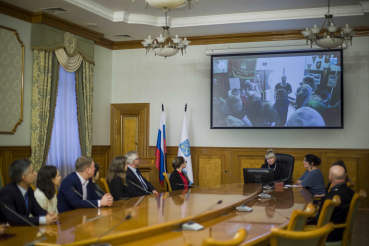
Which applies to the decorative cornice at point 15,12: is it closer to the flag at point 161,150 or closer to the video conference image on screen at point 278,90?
the flag at point 161,150

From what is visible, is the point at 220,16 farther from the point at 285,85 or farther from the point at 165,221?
the point at 165,221

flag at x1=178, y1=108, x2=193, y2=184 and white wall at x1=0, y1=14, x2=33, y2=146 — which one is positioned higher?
white wall at x1=0, y1=14, x2=33, y2=146

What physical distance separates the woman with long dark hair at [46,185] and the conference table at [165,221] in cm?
35

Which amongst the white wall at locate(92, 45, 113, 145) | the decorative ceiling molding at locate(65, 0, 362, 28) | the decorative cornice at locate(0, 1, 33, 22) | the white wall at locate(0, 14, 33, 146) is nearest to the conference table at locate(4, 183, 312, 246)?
the white wall at locate(0, 14, 33, 146)

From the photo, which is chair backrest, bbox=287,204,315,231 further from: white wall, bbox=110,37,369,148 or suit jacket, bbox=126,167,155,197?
white wall, bbox=110,37,369,148

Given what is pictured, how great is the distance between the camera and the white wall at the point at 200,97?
288 inches

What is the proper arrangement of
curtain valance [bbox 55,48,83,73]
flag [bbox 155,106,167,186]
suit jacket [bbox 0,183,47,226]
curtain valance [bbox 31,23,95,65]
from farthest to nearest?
flag [bbox 155,106,167,186] < curtain valance [bbox 55,48,83,73] < curtain valance [bbox 31,23,95,65] < suit jacket [bbox 0,183,47,226]

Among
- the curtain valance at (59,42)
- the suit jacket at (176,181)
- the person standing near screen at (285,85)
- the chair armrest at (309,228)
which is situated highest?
the curtain valance at (59,42)

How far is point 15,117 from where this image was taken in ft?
20.7

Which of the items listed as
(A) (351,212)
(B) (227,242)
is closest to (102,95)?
(A) (351,212)

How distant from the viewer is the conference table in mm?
2316

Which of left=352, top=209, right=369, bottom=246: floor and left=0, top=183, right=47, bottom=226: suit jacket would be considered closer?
left=0, top=183, right=47, bottom=226: suit jacket

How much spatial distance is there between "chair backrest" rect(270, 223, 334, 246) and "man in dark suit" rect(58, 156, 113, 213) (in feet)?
6.01

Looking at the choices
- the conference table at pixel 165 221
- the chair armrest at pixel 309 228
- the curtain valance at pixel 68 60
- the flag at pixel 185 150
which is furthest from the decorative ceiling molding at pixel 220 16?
the chair armrest at pixel 309 228
